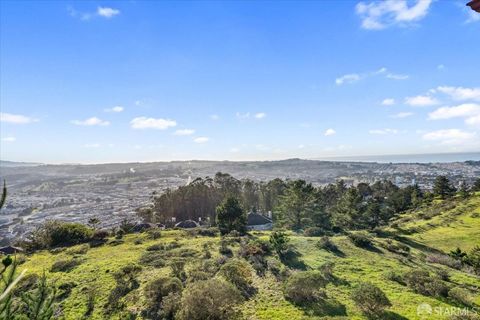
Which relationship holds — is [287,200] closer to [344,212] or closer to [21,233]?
[344,212]

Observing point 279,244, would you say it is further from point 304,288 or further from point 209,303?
point 209,303

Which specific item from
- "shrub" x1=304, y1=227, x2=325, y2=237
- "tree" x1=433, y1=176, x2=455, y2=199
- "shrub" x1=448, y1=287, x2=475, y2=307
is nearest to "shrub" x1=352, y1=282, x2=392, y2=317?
"shrub" x1=448, y1=287, x2=475, y2=307

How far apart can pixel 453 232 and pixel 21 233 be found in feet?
277

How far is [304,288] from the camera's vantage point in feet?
51.2

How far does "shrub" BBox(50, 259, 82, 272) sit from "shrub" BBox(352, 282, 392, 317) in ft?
64.1

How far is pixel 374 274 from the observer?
19.6m

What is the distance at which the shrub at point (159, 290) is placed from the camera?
15.5 meters

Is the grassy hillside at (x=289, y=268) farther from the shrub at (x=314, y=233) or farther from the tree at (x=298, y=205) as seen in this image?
the tree at (x=298, y=205)

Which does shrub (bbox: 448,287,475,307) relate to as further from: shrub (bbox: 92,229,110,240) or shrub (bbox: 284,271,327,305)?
shrub (bbox: 92,229,110,240)

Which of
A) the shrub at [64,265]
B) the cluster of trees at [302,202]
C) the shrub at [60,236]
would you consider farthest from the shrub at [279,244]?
the shrub at [60,236]

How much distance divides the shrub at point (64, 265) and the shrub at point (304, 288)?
16.2 meters

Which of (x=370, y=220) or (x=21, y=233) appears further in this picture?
(x=21, y=233)

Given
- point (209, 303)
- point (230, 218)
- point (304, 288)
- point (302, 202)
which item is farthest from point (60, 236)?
point (302, 202)

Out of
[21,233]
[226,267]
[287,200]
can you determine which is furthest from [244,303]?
[21,233]
